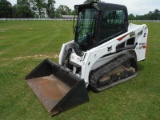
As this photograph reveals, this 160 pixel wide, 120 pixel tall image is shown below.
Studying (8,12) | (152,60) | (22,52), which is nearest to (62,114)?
(152,60)

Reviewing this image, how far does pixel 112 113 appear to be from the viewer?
4.42m

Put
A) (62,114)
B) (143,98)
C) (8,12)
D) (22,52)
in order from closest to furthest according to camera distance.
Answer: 1. (62,114)
2. (143,98)
3. (22,52)
4. (8,12)

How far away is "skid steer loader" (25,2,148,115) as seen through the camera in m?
5.14

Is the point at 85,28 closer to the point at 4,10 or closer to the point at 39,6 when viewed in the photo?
the point at 4,10

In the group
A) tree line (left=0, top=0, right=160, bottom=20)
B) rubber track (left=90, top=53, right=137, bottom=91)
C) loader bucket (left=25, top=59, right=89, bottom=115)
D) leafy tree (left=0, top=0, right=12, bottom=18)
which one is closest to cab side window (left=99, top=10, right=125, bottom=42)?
rubber track (left=90, top=53, right=137, bottom=91)

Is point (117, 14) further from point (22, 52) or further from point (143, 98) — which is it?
point (22, 52)

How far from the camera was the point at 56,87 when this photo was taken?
5.50m

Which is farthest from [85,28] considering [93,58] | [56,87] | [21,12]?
[21,12]

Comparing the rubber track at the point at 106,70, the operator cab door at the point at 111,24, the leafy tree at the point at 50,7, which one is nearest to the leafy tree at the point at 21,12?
the leafy tree at the point at 50,7

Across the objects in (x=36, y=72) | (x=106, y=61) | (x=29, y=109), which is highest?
(x=106, y=61)

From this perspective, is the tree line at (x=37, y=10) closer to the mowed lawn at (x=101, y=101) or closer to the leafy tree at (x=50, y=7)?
the leafy tree at (x=50, y=7)

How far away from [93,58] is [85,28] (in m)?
1.09

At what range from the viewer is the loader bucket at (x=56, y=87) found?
4.48m

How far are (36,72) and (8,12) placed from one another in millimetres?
67784
